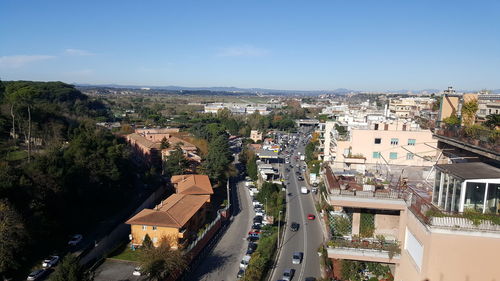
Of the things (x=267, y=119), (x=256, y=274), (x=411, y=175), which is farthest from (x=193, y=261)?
(x=267, y=119)

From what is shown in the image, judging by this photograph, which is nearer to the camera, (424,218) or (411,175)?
(424,218)

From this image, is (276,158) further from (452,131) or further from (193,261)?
(452,131)

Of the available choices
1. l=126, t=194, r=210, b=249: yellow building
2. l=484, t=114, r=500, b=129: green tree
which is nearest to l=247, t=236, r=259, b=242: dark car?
l=126, t=194, r=210, b=249: yellow building

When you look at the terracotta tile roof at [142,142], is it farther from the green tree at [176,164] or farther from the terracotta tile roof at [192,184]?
the terracotta tile roof at [192,184]

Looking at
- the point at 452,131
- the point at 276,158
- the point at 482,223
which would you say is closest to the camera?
the point at 482,223

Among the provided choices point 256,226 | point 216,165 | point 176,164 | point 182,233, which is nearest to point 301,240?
point 256,226

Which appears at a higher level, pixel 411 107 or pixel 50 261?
pixel 411 107

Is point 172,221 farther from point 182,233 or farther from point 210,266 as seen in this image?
point 210,266
